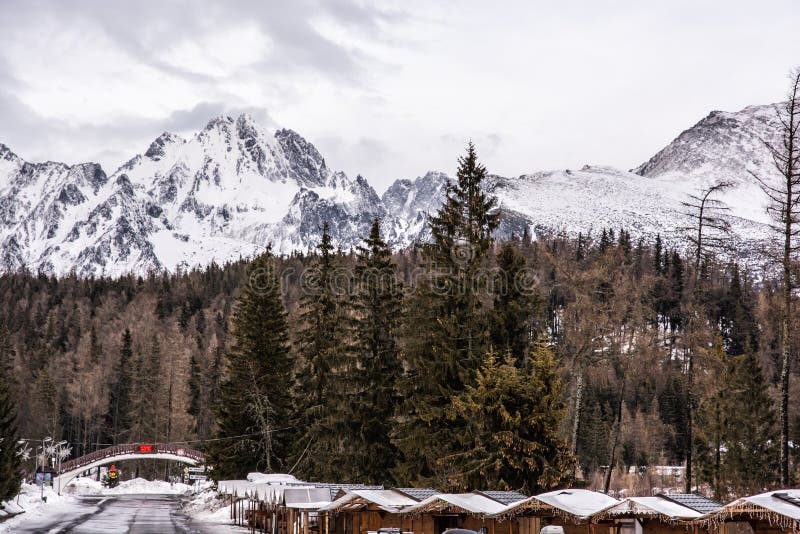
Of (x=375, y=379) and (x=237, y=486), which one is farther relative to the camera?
(x=237, y=486)

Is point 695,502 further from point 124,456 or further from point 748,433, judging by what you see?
point 124,456

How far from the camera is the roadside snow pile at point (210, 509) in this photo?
68312 mm

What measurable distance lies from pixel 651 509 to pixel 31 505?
57.2 m

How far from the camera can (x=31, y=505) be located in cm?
7181

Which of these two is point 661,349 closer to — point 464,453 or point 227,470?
point 464,453

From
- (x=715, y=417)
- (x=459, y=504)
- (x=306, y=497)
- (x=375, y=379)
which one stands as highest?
(x=375, y=379)

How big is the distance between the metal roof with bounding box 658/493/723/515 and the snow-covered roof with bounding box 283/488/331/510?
622 inches

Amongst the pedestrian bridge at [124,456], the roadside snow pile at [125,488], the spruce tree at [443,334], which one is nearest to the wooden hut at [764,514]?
the spruce tree at [443,334]

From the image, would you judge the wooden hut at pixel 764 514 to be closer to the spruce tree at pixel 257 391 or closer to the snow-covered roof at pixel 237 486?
the snow-covered roof at pixel 237 486

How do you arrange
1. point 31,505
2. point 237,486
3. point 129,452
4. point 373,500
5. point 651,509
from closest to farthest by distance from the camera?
1. point 651,509
2. point 373,500
3. point 237,486
4. point 31,505
5. point 129,452

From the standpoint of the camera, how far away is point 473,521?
1357 inches

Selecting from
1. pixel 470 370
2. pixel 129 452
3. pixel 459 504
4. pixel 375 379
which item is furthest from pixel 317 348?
pixel 129 452

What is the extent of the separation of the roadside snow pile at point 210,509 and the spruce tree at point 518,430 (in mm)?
31284

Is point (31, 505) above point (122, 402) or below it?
below
